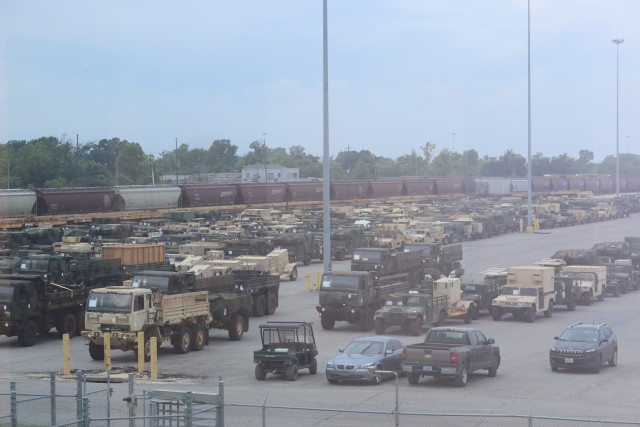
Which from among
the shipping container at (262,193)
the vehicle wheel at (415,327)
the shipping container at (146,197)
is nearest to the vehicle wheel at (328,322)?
the vehicle wheel at (415,327)

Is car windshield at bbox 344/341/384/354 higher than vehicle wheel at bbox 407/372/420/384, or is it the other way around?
car windshield at bbox 344/341/384/354

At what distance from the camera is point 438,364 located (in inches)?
880

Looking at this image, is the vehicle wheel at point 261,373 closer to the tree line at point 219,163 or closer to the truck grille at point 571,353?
the truck grille at point 571,353

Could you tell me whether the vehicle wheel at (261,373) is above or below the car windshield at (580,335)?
below

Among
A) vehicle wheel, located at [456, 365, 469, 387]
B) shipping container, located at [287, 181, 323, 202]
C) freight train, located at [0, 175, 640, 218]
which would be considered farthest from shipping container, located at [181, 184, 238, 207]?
vehicle wheel, located at [456, 365, 469, 387]

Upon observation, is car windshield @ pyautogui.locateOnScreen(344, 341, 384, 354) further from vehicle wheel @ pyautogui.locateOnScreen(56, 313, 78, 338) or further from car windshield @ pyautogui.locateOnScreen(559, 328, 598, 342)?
vehicle wheel @ pyautogui.locateOnScreen(56, 313, 78, 338)

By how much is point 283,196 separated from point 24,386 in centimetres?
6953

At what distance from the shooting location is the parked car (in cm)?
2291

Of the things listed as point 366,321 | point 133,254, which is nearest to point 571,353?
point 366,321

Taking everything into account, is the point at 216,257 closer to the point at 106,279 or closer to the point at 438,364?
the point at 106,279

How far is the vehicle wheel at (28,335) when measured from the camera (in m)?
30.5

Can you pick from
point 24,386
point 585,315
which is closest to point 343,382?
point 24,386

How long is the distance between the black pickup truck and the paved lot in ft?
1.10

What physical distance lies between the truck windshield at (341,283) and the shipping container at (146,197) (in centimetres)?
4661
